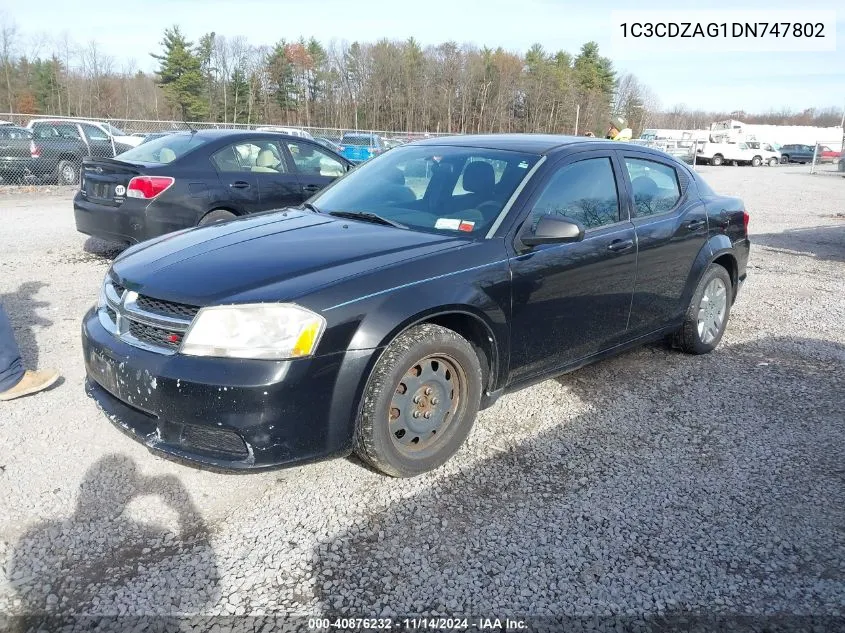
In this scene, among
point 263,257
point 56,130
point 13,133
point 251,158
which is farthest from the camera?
point 56,130

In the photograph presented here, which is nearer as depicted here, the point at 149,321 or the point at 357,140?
the point at 149,321

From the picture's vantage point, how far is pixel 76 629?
2.25 meters

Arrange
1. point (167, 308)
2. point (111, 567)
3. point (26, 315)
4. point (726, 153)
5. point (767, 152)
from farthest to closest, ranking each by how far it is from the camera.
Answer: point (767, 152), point (726, 153), point (26, 315), point (167, 308), point (111, 567)

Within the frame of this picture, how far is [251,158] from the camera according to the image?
7.51 m

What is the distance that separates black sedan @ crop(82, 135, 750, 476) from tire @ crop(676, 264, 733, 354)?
0.22 meters

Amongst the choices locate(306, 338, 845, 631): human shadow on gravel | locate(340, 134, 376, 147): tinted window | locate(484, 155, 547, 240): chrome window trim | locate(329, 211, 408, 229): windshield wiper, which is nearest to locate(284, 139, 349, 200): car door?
locate(329, 211, 408, 229): windshield wiper

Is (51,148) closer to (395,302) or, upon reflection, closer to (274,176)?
(274,176)

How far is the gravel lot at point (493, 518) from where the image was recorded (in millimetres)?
2449

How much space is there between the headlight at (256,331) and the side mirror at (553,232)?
4.21ft

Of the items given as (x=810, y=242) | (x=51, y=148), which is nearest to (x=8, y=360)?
(x=810, y=242)

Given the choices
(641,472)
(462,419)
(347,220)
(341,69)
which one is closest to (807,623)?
(641,472)

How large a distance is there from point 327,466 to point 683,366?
9.61 ft

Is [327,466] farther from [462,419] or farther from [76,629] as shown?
[76,629]

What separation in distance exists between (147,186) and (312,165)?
200 cm
